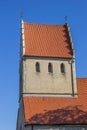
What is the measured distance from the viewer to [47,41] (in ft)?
148

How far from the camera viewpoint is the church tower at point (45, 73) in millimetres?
41062

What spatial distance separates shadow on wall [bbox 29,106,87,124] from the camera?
38188mm

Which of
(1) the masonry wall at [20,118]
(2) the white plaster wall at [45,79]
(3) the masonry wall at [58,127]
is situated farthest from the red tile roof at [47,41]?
(3) the masonry wall at [58,127]

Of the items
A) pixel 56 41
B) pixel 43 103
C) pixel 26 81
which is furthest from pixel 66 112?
pixel 56 41

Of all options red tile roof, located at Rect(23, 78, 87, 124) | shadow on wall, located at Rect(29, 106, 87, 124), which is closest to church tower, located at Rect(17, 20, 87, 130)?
red tile roof, located at Rect(23, 78, 87, 124)

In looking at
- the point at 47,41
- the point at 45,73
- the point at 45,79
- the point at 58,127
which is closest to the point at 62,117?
the point at 58,127

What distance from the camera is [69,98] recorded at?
42438 millimetres

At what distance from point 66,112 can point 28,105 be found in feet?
13.7

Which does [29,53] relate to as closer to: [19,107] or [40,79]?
[40,79]

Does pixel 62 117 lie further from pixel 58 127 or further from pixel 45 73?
pixel 45 73

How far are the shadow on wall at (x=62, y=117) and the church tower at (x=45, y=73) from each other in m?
0.23

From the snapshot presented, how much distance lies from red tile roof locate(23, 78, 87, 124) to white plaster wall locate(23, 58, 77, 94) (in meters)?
1.10

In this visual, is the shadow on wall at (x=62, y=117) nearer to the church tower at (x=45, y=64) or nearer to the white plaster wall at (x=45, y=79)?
the church tower at (x=45, y=64)

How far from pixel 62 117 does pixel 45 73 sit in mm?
6381
